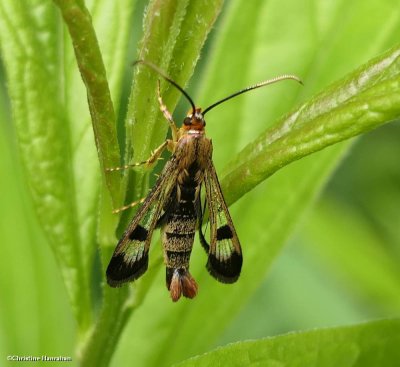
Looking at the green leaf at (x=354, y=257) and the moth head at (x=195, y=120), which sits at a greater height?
the moth head at (x=195, y=120)

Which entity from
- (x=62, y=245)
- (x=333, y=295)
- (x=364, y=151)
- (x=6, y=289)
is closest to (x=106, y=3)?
(x=62, y=245)

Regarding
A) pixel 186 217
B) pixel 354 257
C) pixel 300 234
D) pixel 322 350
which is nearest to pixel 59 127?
pixel 186 217

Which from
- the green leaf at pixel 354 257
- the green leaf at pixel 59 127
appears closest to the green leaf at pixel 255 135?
the green leaf at pixel 59 127

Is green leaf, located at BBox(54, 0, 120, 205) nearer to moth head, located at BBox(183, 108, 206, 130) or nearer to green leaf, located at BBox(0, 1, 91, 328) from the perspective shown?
green leaf, located at BBox(0, 1, 91, 328)

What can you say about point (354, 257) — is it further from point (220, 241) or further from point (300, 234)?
point (220, 241)

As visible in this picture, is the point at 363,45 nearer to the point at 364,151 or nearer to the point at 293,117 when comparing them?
the point at 293,117

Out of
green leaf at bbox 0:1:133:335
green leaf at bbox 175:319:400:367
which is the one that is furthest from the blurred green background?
green leaf at bbox 175:319:400:367

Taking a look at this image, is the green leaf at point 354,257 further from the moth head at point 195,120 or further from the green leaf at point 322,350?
the green leaf at point 322,350
